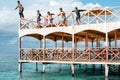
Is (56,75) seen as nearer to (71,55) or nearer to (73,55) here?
(71,55)

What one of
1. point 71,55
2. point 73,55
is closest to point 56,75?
point 71,55

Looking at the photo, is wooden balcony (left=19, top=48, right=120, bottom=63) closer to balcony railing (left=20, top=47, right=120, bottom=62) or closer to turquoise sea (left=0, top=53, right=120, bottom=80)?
balcony railing (left=20, top=47, right=120, bottom=62)

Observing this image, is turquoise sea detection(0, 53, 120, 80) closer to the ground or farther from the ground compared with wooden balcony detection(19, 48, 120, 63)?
closer to the ground

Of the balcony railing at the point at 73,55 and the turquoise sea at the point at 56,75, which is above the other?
the balcony railing at the point at 73,55

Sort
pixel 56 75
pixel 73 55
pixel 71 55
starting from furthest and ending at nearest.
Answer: pixel 56 75 < pixel 71 55 < pixel 73 55

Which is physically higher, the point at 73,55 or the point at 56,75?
the point at 73,55

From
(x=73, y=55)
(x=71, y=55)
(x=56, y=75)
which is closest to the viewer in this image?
(x=73, y=55)

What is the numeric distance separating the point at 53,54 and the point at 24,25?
4062mm

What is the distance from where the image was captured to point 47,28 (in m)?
30.1

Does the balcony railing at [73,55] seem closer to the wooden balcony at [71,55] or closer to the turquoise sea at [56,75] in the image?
the wooden balcony at [71,55]

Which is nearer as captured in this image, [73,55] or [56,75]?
[73,55]

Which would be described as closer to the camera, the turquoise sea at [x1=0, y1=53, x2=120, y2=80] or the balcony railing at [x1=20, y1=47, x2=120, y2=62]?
the balcony railing at [x1=20, y1=47, x2=120, y2=62]

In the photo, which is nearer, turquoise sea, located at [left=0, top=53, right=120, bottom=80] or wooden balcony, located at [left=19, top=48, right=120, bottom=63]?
wooden balcony, located at [left=19, top=48, right=120, bottom=63]

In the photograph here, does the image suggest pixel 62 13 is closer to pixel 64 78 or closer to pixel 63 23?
pixel 63 23
